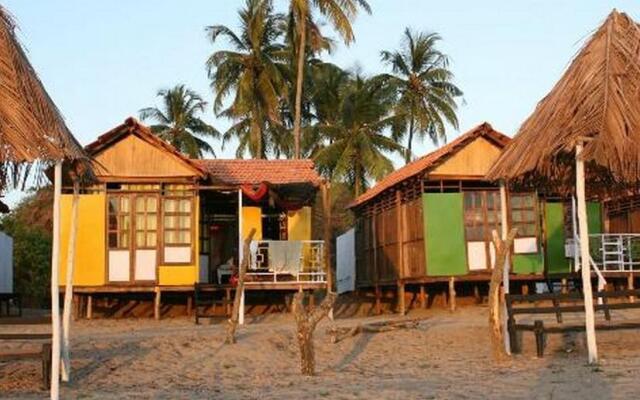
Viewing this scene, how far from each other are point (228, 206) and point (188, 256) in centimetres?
280

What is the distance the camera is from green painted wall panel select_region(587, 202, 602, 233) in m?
22.4

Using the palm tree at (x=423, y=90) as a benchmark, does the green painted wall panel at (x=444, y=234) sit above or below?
below

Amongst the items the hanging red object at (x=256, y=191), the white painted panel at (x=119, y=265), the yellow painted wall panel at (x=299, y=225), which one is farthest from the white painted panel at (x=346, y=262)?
the white painted panel at (x=119, y=265)

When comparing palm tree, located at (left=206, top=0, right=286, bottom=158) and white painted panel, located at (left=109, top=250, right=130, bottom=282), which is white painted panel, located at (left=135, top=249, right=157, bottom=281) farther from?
palm tree, located at (left=206, top=0, right=286, bottom=158)

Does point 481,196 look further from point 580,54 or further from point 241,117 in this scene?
point 241,117

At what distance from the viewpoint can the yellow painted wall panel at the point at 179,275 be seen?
2027 centimetres

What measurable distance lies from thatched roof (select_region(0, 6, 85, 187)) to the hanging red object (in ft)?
27.9

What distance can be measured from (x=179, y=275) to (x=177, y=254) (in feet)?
1.60

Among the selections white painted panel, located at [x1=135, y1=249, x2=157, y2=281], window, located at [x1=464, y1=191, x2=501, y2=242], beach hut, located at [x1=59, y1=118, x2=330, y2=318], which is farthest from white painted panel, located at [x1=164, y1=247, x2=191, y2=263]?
window, located at [x1=464, y1=191, x2=501, y2=242]

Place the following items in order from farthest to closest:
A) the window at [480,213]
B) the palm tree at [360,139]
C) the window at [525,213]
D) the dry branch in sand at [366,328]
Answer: the palm tree at [360,139] → the window at [525,213] → the window at [480,213] → the dry branch in sand at [366,328]

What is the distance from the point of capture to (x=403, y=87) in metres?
38.7

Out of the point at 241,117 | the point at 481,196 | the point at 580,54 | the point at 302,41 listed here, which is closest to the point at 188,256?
the point at 481,196

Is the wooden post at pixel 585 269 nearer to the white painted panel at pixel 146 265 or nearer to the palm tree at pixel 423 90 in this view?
the white painted panel at pixel 146 265

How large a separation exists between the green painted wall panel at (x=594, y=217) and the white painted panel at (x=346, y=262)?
886 centimetres
